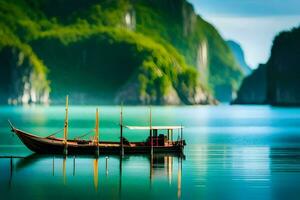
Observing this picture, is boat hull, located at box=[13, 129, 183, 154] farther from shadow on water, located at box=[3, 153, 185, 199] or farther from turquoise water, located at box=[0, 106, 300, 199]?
turquoise water, located at box=[0, 106, 300, 199]

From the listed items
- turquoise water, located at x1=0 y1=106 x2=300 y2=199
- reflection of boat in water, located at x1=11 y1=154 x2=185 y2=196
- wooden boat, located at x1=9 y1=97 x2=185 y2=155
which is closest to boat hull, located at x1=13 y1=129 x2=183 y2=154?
wooden boat, located at x1=9 y1=97 x2=185 y2=155

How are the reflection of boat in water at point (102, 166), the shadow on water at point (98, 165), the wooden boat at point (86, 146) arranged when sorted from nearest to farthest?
the reflection of boat in water at point (102, 166)
the shadow on water at point (98, 165)
the wooden boat at point (86, 146)

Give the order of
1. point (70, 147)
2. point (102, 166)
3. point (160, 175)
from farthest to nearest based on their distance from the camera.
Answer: point (70, 147), point (102, 166), point (160, 175)

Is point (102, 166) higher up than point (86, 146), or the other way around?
point (86, 146)

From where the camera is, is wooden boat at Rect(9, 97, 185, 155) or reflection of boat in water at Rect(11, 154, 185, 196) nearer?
reflection of boat in water at Rect(11, 154, 185, 196)

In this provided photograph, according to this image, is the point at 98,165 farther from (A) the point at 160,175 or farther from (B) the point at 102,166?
(A) the point at 160,175

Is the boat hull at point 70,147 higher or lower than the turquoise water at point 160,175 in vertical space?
higher

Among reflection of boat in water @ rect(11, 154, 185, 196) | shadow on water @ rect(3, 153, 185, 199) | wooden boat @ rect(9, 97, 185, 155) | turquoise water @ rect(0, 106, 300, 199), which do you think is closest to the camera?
turquoise water @ rect(0, 106, 300, 199)

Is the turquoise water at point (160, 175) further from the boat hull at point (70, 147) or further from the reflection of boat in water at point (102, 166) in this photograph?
the boat hull at point (70, 147)

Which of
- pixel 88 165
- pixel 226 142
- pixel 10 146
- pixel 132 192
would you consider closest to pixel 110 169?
pixel 88 165

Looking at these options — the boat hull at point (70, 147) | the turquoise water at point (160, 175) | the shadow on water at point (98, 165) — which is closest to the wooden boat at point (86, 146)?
the boat hull at point (70, 147)

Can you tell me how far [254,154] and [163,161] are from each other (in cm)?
1568

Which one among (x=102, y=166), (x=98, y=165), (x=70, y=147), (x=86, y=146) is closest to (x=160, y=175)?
(x=102, y=166)

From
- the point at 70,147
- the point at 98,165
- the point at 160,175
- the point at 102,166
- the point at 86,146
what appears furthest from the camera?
the point at 70,147
